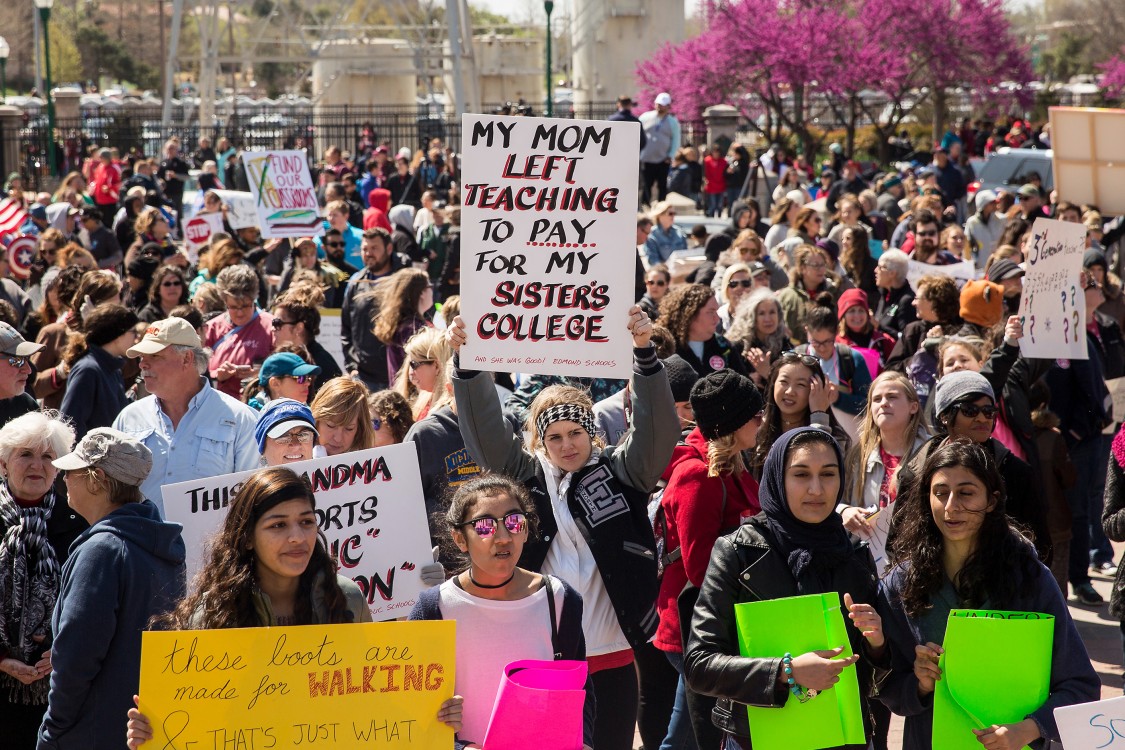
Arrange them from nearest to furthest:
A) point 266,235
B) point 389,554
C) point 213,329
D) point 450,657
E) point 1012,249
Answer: point 450,657, point 389,554, point 213,329, point 1012,249, point 266,235

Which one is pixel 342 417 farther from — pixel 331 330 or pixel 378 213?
pixel 378 213

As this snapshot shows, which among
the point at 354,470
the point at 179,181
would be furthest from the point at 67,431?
the point at 179,181

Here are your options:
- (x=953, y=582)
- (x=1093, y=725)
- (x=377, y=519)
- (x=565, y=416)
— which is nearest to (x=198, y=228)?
(x=377, y=519)

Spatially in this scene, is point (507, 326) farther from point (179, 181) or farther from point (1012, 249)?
point (179, 181)

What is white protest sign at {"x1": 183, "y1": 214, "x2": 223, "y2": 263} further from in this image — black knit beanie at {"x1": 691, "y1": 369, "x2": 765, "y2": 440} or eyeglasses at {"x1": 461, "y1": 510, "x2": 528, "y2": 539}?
eyeglasses at {"x1": 461, "y1": 510, "x2": 528, "y2": 539}

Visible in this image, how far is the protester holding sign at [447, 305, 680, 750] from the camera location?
16.2 feet

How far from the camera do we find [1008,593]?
4039 mm

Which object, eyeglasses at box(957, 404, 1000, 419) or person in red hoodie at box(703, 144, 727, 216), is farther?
person in red hoodie at box(703, 144, 727, 216)

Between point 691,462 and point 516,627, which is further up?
point 691,462

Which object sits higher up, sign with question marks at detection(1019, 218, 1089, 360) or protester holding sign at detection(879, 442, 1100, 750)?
sign with question marks at detection(1019, 218, 1089, 360)

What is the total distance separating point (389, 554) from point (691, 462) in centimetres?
124

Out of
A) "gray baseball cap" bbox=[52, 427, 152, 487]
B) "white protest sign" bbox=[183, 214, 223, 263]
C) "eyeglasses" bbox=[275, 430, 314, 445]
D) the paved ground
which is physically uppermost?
"white protest sign" bbox=[183, 214, 223, 263]

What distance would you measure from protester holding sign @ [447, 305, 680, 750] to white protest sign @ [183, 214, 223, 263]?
33.6 ft

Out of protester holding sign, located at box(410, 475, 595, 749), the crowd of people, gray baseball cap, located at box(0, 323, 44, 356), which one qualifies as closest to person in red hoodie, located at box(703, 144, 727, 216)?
the crowd of people
